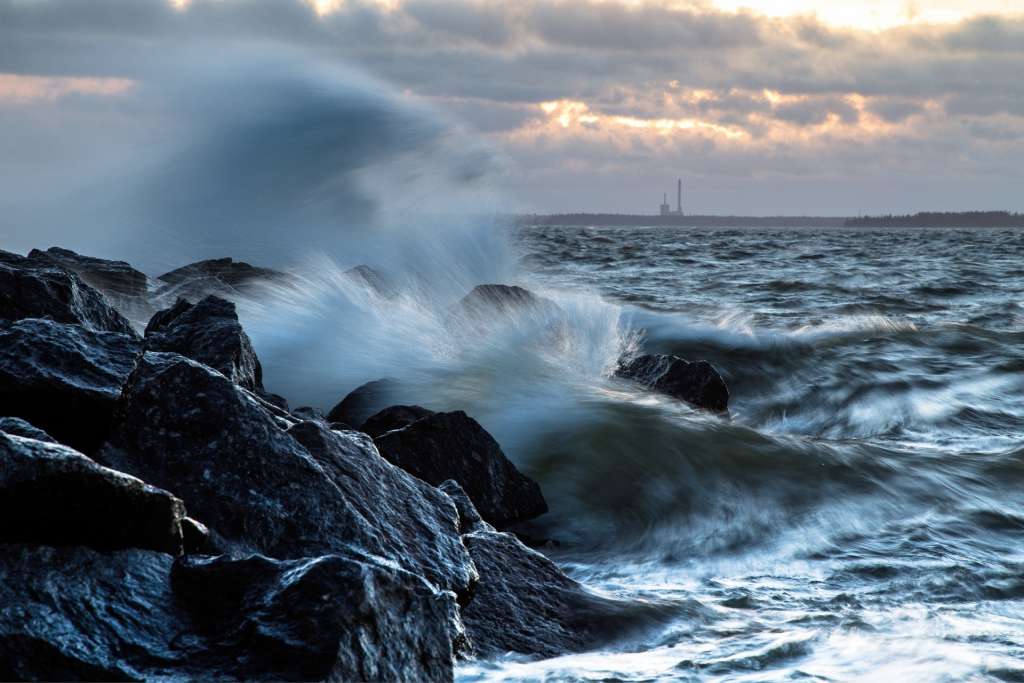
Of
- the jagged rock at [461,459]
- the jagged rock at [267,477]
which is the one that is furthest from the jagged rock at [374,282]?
the jagged rock at [267,477]

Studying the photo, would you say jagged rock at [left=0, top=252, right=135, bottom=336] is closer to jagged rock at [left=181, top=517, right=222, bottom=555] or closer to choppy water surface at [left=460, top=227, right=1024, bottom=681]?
jagged rock at [left=181, top=517, right=222, bottom=555]

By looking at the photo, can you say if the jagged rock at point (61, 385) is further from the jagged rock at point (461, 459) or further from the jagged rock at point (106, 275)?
the jagged rock at point (106, 275)

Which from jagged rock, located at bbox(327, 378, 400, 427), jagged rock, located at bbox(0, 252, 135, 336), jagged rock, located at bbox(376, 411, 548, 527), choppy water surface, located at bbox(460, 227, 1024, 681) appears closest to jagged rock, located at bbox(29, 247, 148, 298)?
jagged rock, located at bbox(327, 378, 400, 427)

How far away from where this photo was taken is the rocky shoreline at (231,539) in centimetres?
234

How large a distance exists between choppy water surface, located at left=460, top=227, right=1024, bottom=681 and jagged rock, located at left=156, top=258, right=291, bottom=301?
3318mm

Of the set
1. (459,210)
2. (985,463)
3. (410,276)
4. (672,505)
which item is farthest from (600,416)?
(459,210)

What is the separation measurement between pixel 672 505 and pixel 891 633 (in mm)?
2028

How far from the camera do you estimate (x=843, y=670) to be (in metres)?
3.22

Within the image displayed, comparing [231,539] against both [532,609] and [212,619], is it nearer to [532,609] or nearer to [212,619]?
[212,619]

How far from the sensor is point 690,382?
26.4 feet

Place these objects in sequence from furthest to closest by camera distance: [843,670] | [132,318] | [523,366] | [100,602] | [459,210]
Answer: [459,210], [132,318], [523,366], [843,670], [100,602]

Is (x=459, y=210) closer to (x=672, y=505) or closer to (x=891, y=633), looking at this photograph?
(x=672, y=505)

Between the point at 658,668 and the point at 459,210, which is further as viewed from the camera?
the point at 459,210

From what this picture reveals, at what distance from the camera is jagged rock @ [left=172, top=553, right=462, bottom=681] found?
7.51ft
